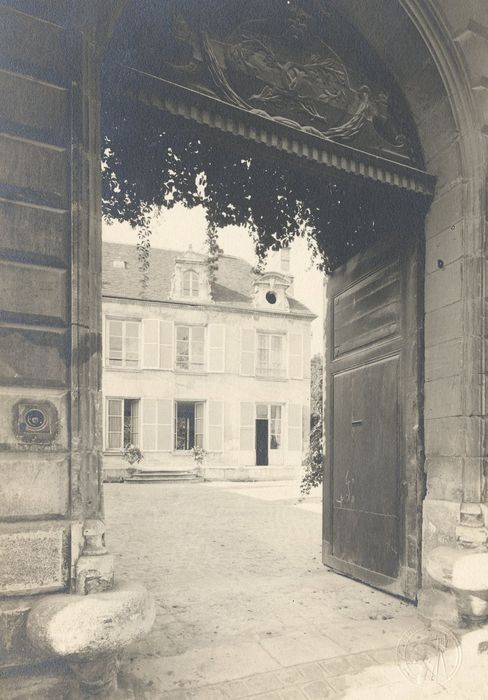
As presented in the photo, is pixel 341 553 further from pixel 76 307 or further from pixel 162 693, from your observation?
pixel 76 307

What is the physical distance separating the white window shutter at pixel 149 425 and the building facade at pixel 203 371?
3 centimetres

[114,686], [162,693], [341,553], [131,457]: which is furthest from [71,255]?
[131,457]

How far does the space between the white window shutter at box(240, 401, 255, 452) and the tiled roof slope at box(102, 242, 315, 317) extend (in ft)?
12.0

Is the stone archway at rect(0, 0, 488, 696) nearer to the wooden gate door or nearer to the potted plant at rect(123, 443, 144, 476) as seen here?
the wooden gate door

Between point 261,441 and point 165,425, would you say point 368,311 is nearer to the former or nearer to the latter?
point 165,425

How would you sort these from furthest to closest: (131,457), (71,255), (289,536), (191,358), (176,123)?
(191,358) < (131,457) < (289,536) < (176,123) < (71,255)

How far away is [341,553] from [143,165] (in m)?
3.89

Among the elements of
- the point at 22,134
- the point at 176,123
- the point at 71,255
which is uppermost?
the point at 176,123

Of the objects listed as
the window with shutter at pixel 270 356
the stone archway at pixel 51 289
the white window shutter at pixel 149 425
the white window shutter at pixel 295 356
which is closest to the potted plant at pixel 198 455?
the white window shutter at pixel 149 425

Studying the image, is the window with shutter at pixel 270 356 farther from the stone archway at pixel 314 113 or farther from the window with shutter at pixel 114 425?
the stone archway at pixel 314 113

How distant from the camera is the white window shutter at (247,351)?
65.5ft

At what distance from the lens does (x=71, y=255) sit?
2.71 meters

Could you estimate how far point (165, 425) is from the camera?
62.0 feet

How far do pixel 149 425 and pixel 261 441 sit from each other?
4.70 meters
